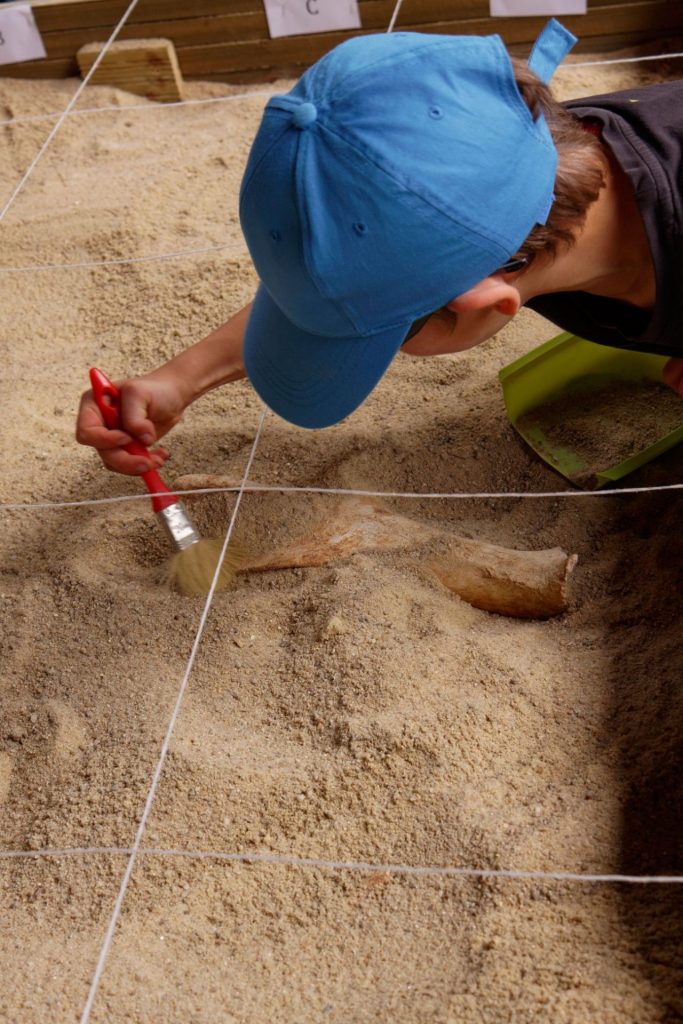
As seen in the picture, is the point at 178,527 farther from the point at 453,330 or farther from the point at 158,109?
the point at 158,109

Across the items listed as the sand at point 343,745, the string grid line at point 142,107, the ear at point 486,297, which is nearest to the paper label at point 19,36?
the string grid line at point 142,107

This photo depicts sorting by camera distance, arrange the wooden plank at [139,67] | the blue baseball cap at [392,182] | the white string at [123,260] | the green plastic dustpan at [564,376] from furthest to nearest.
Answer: the wooden plank at [139,67] → the white string at [123,260] → the green plastic dustpan at [564,376] → the blue baseball cap at [392,182]

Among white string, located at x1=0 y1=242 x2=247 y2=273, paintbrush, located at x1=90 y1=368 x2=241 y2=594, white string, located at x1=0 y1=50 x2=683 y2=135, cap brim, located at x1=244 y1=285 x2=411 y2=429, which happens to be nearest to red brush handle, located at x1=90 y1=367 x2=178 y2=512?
paintbrush, located at x1=90 y1=368 x2=241 y2=594

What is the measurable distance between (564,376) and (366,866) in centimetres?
86

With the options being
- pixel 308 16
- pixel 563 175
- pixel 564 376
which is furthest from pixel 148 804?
pixel 308 16

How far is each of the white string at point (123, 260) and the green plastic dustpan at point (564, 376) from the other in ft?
1.94

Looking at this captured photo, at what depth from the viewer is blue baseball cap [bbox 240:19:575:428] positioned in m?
0.81

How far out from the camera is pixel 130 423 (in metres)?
1.22

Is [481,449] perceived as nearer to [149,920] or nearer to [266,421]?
[266,421]

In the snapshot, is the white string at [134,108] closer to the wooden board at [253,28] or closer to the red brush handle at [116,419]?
the wooden board at [253,28]

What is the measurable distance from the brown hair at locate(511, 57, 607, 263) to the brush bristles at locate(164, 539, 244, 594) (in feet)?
1.73

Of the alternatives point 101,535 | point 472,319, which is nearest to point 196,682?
point 101,535

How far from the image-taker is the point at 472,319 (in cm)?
93

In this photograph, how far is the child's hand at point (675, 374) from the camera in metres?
1.24
